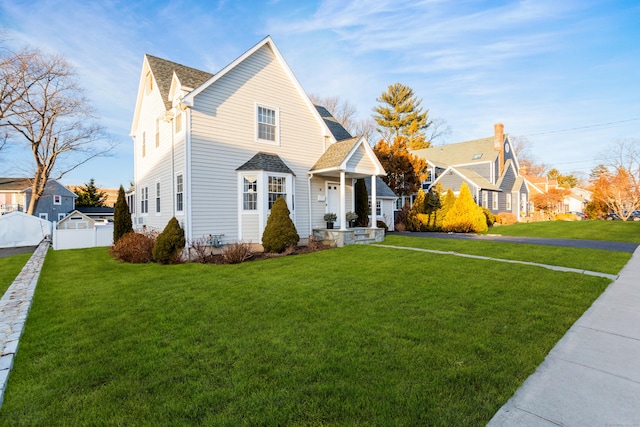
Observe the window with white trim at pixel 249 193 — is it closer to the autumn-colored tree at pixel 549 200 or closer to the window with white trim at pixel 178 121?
the window with white trim at pixel 178 121

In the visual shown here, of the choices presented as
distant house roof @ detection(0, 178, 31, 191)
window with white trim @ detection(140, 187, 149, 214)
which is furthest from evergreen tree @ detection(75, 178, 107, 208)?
window with white trim @ detection(140, 187, 149, 214)

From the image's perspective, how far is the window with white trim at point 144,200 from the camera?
15300mm

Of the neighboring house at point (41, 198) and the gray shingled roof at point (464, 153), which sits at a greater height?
the gray shingled roof at point (464, 153)

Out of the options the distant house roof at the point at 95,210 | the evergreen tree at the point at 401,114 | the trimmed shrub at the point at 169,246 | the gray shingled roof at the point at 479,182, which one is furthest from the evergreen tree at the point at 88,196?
the gray shingled roof at the point at 479,182

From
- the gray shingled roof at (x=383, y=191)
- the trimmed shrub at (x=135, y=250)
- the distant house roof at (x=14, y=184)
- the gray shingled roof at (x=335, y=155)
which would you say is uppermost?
the distant house roof at (x=14, y=184)

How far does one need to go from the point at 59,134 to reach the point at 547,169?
6794cm

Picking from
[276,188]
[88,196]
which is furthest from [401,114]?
[88,196]

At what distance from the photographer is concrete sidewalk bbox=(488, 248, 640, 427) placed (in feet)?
7.75

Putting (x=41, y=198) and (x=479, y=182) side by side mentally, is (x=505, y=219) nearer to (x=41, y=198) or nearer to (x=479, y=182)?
(x=479, y=182)

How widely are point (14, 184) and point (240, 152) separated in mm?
40719

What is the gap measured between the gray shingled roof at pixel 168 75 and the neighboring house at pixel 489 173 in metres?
22.2

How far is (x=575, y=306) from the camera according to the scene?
4.95m

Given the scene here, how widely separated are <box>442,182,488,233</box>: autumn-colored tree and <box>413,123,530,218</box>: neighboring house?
26.6 ft

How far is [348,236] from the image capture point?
12742 millimetres
